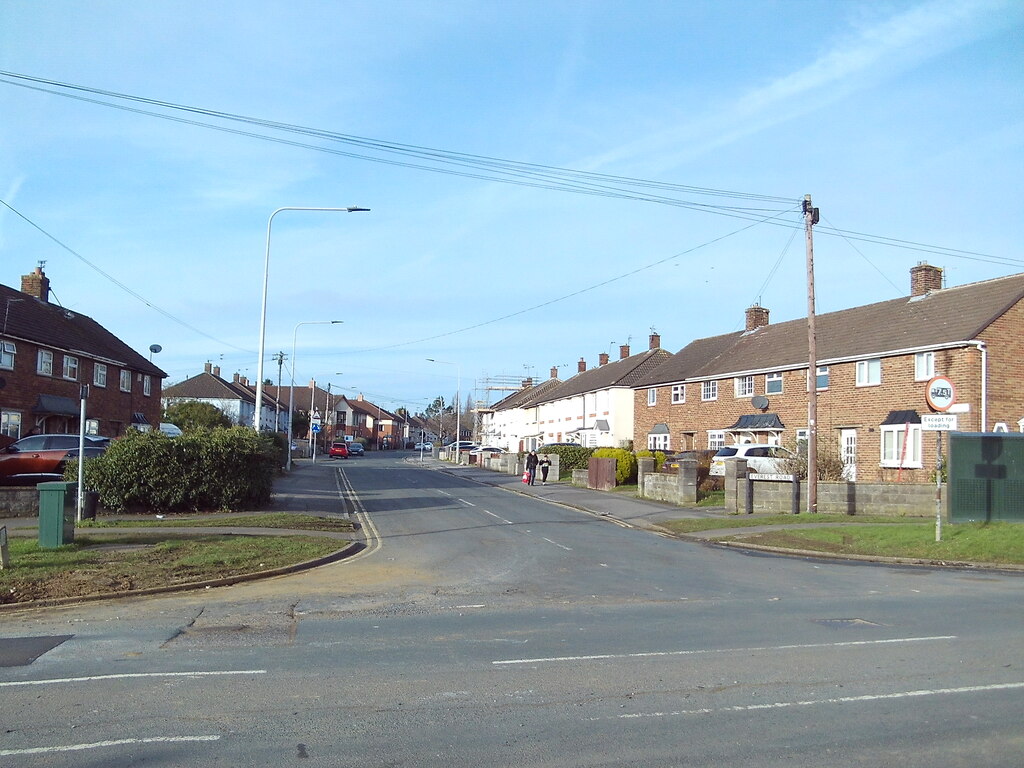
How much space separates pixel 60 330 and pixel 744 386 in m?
31.0

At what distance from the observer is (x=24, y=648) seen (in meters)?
8.64

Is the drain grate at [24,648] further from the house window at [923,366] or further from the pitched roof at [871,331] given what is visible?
the house window at [923,366]

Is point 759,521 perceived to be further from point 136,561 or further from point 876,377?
point 136,561

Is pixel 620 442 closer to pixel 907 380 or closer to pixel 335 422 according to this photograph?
pixel 907 380

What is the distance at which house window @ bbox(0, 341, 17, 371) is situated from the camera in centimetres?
3405

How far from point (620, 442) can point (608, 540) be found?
33.8 meters

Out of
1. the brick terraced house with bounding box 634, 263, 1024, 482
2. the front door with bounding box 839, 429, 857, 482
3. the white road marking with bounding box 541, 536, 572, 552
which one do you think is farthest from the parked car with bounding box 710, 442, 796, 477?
the white road marking with bounding box 541, 536, 572, 552

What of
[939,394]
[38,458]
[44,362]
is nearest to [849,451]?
[939,394]

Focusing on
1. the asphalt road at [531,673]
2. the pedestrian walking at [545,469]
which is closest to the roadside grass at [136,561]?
the asphalt road at [531,673]

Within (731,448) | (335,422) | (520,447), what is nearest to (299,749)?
(731,448)

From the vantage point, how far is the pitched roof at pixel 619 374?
178 feet

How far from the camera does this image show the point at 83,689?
7023 millimetres

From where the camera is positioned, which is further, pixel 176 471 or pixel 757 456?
pixel 757 456

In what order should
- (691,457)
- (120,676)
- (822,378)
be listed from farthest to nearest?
(691,457), (822,378), (120,676)
